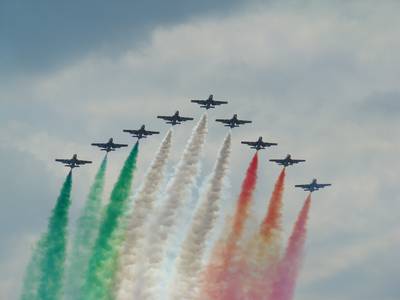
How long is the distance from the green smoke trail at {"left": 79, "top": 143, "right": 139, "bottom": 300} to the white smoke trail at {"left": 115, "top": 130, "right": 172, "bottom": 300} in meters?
1.22

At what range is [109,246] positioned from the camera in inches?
5236

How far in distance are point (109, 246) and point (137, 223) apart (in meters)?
5.11

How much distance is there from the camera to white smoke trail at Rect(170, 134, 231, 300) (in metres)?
129

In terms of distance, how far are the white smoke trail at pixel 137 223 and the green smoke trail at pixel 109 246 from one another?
122 centimetres

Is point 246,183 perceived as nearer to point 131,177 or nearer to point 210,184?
point 210,184

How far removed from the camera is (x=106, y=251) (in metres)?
133

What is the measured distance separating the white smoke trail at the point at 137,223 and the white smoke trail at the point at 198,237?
6428 mm

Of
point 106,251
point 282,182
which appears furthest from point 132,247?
point 282,182

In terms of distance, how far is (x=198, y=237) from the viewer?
433 feet

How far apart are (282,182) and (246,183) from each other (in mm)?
5600

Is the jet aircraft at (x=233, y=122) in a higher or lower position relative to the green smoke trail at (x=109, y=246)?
higher

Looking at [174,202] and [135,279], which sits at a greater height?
[174,202]

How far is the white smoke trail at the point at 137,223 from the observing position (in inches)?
5182

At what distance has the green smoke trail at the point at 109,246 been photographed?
131 metres
